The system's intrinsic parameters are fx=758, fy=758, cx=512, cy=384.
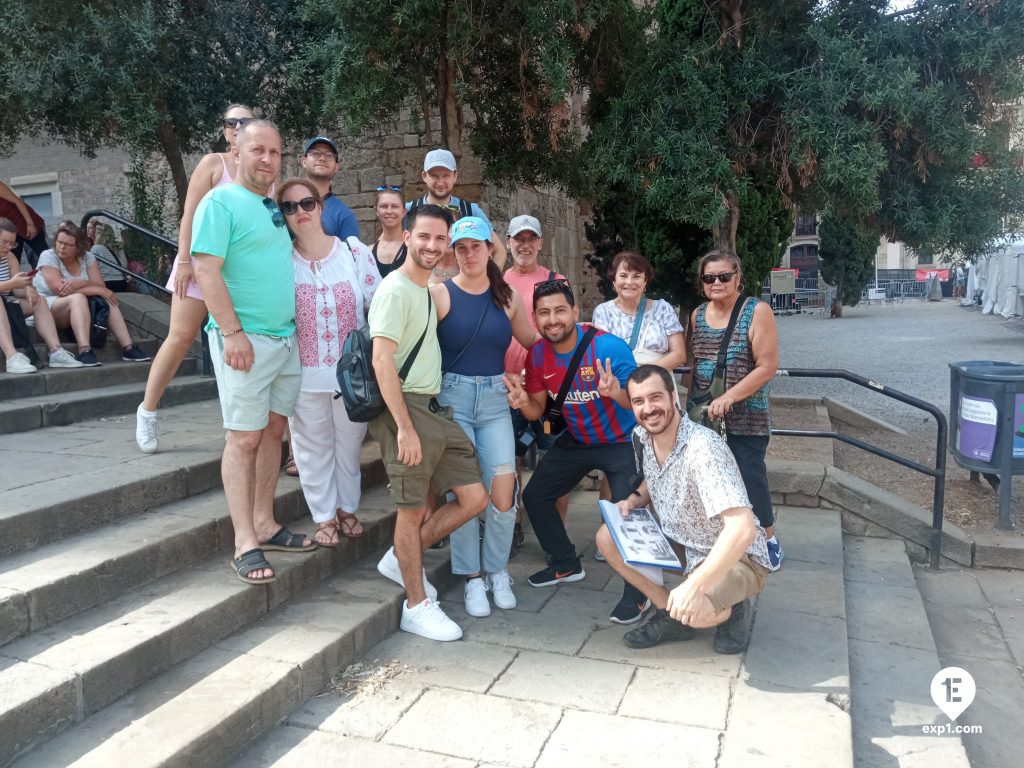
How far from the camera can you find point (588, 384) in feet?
12.1

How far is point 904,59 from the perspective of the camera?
18.0 feet

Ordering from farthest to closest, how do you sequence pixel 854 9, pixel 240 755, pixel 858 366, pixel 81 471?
pixel 858 366
pixel 854 9
pixel 81 471
pixel 240 755

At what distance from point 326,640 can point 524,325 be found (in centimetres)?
172

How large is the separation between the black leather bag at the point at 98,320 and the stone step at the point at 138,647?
3.80 meters

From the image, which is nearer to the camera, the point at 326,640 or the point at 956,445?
the point at 326,640

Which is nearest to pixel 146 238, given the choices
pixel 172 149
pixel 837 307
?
pixel 172 149

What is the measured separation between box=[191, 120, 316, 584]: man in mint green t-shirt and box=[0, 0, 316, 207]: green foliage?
459 centimetres

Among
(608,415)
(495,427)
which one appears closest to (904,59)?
(608,415)

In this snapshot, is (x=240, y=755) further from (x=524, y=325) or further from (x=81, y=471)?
(x=524, y=325)

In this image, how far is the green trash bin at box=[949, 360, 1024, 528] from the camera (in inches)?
195

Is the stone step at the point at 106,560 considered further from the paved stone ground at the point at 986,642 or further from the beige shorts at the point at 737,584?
the paved stone ground at the point at 986,642

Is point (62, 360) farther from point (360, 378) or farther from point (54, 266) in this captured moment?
point (360, 378)

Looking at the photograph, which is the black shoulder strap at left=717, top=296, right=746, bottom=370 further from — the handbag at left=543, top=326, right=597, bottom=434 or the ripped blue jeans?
the ripped blue jeans

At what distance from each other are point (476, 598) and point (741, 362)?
5.90ft
